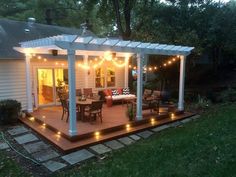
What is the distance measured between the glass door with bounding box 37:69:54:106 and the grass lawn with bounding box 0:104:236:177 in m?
4.94

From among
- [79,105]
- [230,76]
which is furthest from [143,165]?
[230,76]

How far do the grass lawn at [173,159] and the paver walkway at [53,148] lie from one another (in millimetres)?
324

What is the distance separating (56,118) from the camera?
916 cm

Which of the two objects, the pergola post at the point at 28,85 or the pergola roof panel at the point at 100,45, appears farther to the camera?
the pergola post at the point at 28,85

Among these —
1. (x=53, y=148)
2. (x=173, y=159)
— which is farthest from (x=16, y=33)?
(x=173, y=159)

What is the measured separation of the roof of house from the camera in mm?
9939

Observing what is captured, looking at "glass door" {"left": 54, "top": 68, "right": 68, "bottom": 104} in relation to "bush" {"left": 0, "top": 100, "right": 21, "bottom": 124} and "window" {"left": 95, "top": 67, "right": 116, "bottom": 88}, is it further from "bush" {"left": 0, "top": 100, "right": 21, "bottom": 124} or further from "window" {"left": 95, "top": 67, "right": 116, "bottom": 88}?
"bush" {"left": 0, "top": 100, "right": 21, "bottom": 124}

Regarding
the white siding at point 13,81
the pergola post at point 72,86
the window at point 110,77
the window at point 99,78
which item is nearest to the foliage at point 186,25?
the window at point 110,77

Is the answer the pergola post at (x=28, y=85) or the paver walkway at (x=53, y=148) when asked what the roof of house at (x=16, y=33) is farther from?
the paver walkway at (x=53, y=148)

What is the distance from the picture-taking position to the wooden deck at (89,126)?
7043mm

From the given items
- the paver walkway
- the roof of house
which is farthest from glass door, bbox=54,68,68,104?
the paver walkway

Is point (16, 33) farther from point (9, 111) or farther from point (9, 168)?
point (9, 168)

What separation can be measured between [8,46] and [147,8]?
28.1ft

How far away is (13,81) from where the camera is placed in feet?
33.3
